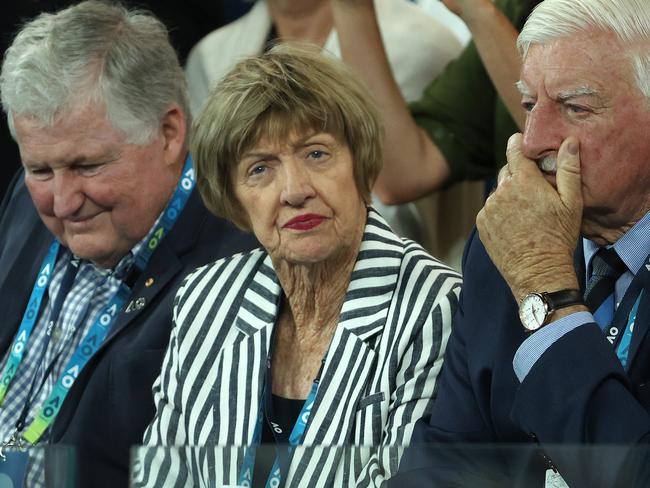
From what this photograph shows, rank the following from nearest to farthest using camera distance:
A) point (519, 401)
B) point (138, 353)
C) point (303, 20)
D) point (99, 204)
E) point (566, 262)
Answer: point (519, 401), point (566, 262), point (138, 353), point (99, 204), point (303, 20)

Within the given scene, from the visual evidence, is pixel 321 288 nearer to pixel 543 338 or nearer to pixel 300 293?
pixel 300 293

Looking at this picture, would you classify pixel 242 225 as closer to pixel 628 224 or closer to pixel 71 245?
pixel 71 245

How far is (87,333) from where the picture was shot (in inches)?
138

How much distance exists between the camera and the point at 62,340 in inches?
140

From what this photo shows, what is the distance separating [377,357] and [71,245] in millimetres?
1104

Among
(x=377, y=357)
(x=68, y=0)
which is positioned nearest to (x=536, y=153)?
(x=377, y=357)

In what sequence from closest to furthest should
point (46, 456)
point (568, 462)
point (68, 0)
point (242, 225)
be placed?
1. point (568, 462)
2. point (46, 456)
3. point (242, 225)
4. point (68, 0)

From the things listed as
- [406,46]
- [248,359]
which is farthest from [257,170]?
A: [406,46]

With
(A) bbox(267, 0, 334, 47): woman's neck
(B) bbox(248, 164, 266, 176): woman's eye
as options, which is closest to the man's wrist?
(B) bbox(248, 164, 266, 176): woman's eye

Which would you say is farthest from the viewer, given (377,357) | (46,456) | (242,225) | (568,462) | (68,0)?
(68,0)

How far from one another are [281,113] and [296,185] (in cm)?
17

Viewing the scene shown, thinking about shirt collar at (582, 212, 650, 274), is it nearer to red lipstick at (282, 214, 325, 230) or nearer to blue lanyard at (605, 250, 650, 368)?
blue lanyard at (605, 250, 650, 368)

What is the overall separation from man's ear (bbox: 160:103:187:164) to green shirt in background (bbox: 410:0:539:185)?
74 cm

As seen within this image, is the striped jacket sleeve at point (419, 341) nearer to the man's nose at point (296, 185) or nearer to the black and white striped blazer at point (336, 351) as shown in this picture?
the black and white striped blazer at point (336, 351)
